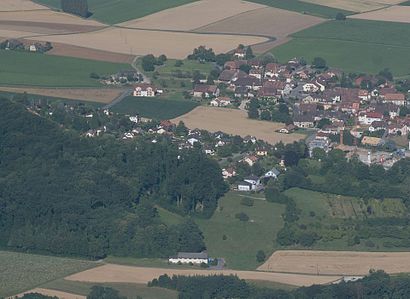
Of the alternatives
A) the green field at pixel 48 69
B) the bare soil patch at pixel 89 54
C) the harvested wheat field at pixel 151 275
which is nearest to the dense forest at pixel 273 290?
the harvested wheat field at pixel 151 275

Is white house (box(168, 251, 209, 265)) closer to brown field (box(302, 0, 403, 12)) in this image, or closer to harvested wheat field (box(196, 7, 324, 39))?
harvested wheat field (box(196, 7, 324, 39))

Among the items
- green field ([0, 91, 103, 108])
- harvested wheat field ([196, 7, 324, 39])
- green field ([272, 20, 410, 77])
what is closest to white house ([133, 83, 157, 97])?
green field ([0, 91, 103, 108])

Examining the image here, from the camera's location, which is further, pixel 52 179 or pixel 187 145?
pixel 187 145

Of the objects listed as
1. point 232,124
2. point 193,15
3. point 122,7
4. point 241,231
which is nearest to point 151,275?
point 241,231

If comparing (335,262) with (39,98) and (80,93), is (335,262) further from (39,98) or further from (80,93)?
(80,93)

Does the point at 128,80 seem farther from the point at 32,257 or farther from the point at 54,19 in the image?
the point at 32,257

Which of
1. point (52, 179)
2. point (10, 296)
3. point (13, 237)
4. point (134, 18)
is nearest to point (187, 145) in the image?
point (52, 179)

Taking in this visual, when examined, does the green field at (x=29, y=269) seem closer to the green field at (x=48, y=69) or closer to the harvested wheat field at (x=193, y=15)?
the green field at (x=48, y=69)
